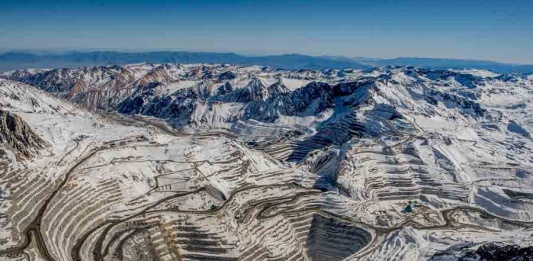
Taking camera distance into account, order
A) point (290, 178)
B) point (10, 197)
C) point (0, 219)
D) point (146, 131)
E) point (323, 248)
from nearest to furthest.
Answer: point (0, 219)
point (10, 197)
point (323, 248)
point (290, 178)
point (146, 131)

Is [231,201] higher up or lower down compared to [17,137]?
lower down

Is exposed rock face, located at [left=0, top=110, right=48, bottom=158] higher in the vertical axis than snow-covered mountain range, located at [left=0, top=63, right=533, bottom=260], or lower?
higher

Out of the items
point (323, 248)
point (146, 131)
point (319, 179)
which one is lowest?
point (323, 248)

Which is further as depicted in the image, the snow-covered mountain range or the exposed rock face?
the exposed rock face

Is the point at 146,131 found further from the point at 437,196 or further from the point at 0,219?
the point at 437,196

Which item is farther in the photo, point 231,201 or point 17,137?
point 231,201

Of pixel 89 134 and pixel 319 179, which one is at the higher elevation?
pixel 89 134

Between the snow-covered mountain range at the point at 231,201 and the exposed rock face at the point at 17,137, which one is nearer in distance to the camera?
the snow-covered mountain range at the point at 231,201

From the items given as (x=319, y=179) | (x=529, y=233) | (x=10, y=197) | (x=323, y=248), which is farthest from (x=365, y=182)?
(x=10, y=197)
